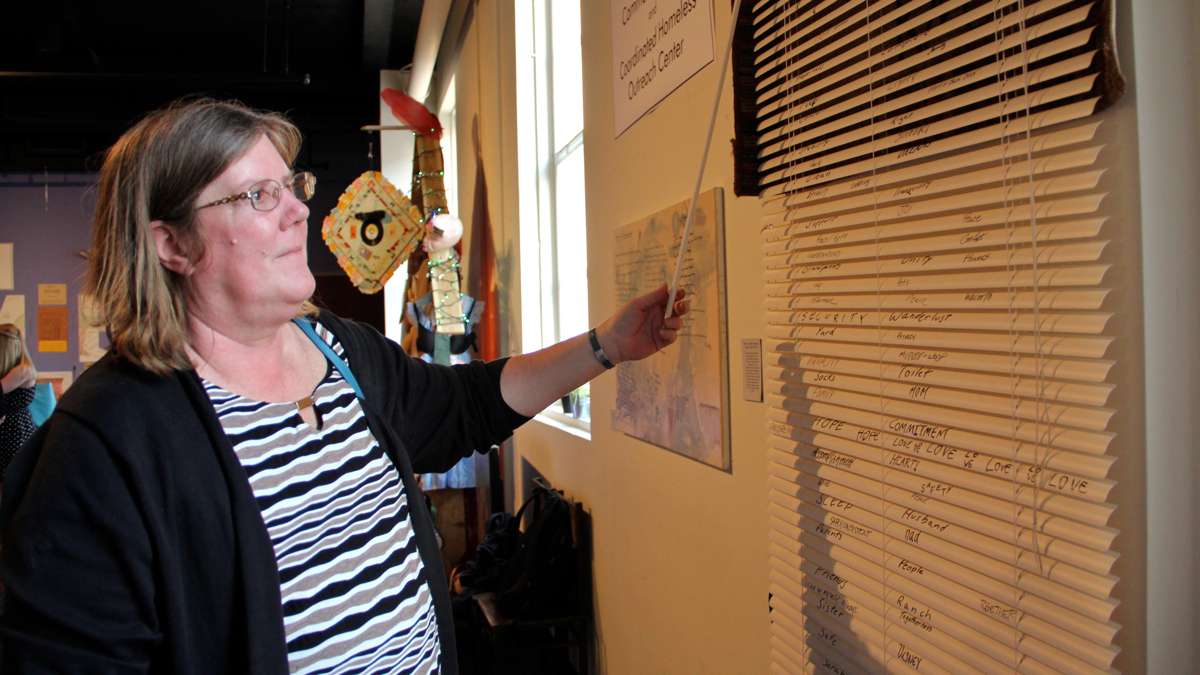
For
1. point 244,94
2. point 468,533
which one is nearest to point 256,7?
point 244,94

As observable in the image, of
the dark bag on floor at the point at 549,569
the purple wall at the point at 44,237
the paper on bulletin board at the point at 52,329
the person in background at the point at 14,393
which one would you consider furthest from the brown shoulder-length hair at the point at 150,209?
the paper on bulletin board at the point at 52,329

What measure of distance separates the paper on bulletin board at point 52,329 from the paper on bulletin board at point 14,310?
0.14 meters

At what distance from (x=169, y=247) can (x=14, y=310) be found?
353 inches

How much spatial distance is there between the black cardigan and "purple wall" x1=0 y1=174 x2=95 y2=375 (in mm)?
8719

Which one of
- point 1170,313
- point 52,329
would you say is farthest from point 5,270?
point 1170,313

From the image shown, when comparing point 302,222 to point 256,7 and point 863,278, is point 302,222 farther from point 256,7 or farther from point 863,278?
point 256,7

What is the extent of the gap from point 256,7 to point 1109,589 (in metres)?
7.52

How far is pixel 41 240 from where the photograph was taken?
8.85 metres

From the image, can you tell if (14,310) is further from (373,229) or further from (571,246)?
(571,246)

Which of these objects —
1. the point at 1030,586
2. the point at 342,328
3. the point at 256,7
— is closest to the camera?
the point at 1030,586

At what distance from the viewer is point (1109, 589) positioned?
2.75 feet

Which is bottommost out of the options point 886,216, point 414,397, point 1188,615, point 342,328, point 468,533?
point 468,533

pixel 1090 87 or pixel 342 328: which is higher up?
pixel 1090 87

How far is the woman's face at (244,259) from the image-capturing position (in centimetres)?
132
